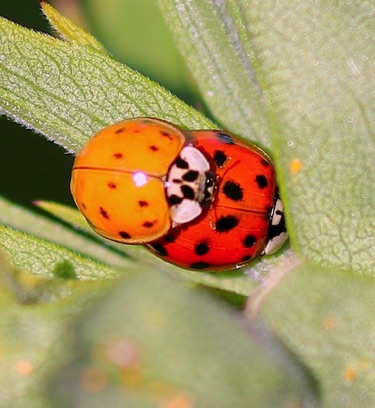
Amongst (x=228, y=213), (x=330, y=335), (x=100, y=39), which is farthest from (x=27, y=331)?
(x=100, y=39)

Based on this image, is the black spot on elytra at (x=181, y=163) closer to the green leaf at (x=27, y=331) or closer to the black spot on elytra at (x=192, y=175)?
the black spot on elytra at (x=192, y=175)

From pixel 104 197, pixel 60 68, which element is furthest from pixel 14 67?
pixel 104 197

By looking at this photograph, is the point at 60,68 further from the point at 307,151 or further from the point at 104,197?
the point at 307,151

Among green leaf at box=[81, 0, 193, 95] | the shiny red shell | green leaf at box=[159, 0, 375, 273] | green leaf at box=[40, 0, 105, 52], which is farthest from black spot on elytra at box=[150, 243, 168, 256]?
green leaf at box=[81, 0, 193, 95]

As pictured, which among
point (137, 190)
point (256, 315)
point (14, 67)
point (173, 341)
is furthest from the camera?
point (137, 190)

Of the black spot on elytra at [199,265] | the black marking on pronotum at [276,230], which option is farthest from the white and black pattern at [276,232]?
the black spot on elytra at [199,265]

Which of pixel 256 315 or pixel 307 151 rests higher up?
pixel 307 151

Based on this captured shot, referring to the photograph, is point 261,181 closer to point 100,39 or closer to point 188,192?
point 188,192
